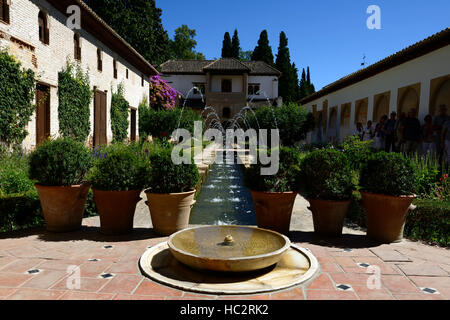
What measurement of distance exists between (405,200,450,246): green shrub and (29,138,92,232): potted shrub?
15.6 feet

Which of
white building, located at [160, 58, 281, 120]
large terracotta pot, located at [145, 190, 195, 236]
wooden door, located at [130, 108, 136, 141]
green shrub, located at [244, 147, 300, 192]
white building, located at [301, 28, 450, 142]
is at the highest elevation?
white building, located at [160, 58, 281, 120]

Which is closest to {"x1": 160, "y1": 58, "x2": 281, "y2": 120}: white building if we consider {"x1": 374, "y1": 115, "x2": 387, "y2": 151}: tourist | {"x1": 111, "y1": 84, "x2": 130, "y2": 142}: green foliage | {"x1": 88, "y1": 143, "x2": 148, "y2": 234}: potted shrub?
{"x1": 111, "y1": 84, "x2": 130, "y2": 142}: green foliage

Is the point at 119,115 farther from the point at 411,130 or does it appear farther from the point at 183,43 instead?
the point at 183,43

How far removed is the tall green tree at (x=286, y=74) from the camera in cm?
4194

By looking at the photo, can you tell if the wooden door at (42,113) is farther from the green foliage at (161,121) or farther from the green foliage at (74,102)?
the green foliage at (161,121)

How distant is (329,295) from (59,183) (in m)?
3.77

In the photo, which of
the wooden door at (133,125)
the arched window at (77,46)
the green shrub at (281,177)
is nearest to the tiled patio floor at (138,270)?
the green shrub at (281,177)

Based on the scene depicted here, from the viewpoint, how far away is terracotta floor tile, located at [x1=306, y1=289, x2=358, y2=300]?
2.79 meters

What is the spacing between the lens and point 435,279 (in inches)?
126

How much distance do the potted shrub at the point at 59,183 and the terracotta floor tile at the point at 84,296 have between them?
205 centimetres

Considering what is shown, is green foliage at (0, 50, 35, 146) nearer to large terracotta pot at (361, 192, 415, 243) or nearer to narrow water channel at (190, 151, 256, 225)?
narrow water channel at (190, 151, 256, 225)

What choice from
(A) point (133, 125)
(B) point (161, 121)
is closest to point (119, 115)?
(A) point (133, 125)

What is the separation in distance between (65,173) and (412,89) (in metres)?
11.9
